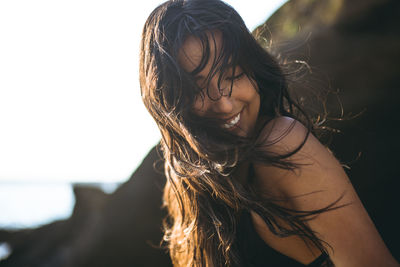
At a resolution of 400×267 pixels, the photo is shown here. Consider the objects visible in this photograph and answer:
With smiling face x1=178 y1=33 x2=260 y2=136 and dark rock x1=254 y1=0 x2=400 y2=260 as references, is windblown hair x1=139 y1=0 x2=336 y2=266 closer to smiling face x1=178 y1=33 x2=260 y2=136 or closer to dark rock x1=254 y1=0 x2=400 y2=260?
smiling face x1=178 y1=33 x2=260 y2=136

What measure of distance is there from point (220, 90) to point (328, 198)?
0.78 meters

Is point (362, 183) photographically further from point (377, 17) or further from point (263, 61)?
point (263, 61)

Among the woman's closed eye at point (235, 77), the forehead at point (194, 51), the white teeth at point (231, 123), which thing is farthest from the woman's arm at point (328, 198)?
the forehead at point (194, 51)

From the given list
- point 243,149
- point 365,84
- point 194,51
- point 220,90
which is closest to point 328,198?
point 243,149

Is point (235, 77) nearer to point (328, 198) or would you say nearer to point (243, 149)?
point (243, 149)

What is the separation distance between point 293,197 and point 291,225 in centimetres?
16

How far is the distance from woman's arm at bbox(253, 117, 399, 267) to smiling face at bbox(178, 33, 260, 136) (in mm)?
261

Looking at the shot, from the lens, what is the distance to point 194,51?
1.49 meters

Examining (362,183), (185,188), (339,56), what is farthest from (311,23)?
(185,188)

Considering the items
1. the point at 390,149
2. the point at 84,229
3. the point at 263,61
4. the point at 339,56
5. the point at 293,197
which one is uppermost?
the point at 263,61

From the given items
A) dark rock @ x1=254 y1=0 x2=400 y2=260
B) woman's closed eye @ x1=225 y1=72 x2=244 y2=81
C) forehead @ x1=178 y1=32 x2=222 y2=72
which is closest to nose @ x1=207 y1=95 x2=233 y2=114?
woman's closed eye @ x1=225 y1=72 x2=244 y2=81

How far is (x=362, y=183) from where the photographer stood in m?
2.99

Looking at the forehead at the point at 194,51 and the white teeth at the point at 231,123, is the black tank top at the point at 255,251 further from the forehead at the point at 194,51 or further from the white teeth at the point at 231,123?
the forehead at the point at 194,51

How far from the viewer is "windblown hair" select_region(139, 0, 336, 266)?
4.90 ft
